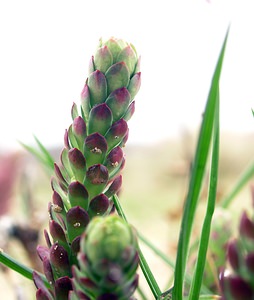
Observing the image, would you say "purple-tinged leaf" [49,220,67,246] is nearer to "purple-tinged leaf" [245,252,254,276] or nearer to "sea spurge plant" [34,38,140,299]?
"sea spurge plant" [34,38,140,299]

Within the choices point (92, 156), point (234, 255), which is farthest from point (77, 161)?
point (234, 255)

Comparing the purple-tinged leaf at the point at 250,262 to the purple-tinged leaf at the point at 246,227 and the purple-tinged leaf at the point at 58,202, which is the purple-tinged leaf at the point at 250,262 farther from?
the purple-tinged leaf at the point at 58,202

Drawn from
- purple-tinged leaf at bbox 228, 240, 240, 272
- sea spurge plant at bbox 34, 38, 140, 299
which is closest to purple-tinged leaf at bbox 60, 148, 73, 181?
sea spurge plant at bbox 34, 38, 140, 299

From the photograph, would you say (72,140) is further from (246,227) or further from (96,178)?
(246,227)

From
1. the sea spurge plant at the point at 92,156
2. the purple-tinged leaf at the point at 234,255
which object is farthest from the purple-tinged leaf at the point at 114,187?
the purple-tinged leaf at the point at 234,255

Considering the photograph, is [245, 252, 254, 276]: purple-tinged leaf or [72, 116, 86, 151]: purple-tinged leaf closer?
[245, 252, 254, 276]: purple-tinged leaf
